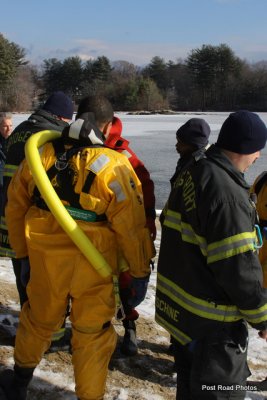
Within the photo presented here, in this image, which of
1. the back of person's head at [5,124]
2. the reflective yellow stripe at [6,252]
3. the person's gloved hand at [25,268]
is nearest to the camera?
the person's gloved hand at [25,268]

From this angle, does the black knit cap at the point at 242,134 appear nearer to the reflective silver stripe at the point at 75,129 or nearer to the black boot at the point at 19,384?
the reflective silver stripe at the point at 75,129

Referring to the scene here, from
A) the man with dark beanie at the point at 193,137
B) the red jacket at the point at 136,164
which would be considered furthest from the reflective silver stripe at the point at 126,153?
the man with dark beanie at the point at 193,137

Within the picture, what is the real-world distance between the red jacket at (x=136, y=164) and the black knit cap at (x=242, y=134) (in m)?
1.04

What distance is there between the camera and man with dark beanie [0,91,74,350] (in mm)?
3010

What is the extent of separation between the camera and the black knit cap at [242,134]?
198 cm

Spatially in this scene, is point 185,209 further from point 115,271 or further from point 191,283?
point 115,271

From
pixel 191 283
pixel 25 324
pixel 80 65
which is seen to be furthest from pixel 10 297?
pixel 80 65

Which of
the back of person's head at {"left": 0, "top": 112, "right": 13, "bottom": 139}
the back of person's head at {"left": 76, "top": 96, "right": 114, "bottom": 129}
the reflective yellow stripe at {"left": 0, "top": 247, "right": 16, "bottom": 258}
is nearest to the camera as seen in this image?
the back of person's head at {"left": 76, "top": 96, "right": 114, "bottom": 129}

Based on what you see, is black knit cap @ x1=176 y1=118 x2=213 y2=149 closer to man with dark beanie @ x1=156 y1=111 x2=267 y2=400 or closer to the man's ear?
the man's ear

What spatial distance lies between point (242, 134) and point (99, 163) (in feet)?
2.28

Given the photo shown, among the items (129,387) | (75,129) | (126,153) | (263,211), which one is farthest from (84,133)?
(129,387)

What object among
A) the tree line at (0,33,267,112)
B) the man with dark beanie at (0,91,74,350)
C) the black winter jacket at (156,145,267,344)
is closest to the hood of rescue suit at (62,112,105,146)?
the black winter jacket at (156,145,267,344)

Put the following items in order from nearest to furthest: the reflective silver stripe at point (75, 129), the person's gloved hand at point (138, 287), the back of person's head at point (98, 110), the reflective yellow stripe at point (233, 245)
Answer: the reflective yellow stripe at point (233, 245)
the reflective silver stripe at point (75, 129)
the person's gloved hand at point (138, 287)
the back of person's head at point (98, 110)

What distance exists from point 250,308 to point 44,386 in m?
1.49
